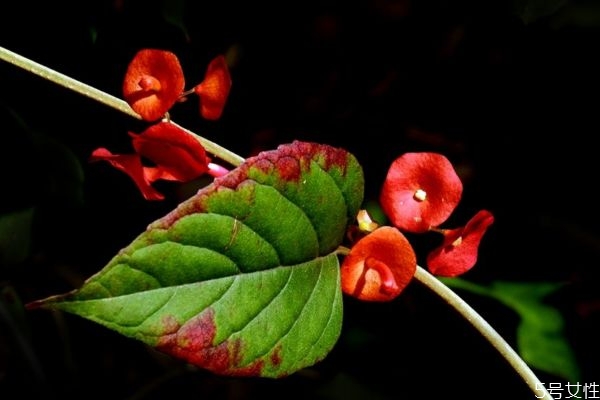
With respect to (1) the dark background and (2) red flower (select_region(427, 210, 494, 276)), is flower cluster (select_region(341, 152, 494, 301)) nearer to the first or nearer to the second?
(2) red flower (select_region(427, 210, 494, 276))

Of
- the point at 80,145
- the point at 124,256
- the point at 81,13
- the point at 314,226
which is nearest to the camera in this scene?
the point at 124,256

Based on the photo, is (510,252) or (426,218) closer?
(426,218)

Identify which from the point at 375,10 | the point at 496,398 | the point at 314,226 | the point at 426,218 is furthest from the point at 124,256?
the point at 375,10

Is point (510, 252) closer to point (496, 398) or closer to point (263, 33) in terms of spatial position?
point (496, 398)

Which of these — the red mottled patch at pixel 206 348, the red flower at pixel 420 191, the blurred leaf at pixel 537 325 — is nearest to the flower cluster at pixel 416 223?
the red flower at pixel 420 191

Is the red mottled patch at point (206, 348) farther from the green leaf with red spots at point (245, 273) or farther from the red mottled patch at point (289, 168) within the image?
the red mottled patch at point (289, 168)

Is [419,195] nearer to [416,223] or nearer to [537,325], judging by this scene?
[416,223]

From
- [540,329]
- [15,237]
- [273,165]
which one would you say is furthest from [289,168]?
[540,329]
